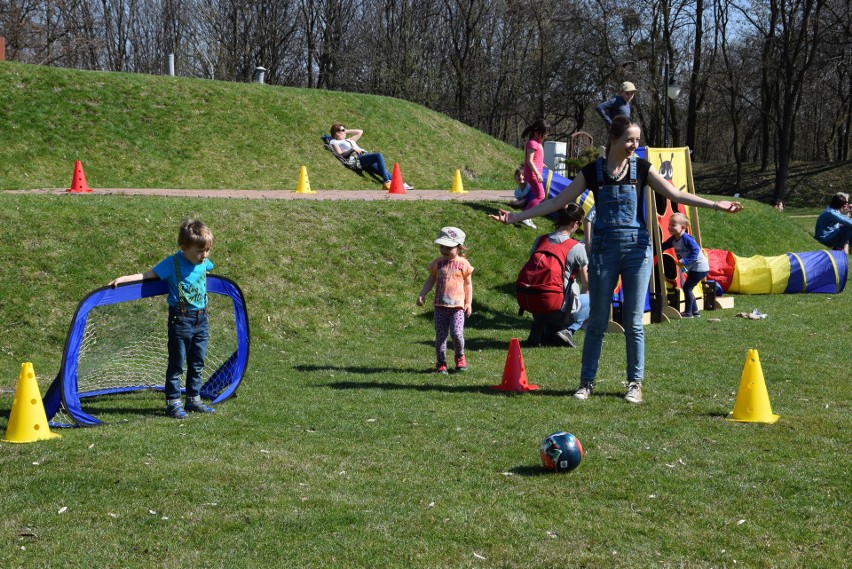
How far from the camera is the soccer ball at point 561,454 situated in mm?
5980

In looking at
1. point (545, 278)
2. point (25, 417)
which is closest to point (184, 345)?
point (25, 417)

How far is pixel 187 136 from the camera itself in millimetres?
25297

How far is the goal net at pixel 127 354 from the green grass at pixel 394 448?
1.02ft

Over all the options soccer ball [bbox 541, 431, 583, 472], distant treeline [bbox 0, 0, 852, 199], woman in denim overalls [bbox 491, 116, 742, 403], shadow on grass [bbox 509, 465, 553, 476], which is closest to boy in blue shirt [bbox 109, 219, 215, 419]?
woman in denim overalls [bbox 491, 116, 742, 403]

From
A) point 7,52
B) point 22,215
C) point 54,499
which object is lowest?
point 54,499

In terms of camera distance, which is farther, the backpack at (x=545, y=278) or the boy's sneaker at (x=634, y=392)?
the backpack at (x=545, y=278)

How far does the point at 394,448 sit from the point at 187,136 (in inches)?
796

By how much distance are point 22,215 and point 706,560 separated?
10.9 meters

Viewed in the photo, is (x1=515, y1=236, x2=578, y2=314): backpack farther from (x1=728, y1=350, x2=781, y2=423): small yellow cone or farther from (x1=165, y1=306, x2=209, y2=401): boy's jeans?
(x1=165, y1=306, x2=209, y2=401): boy's jeans

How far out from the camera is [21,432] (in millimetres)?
6926

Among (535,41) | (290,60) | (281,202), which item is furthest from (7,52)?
(281,202)

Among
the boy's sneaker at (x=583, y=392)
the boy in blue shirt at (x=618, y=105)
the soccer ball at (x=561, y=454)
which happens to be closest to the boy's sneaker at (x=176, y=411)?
the soccer ball at (x=561, y=454)

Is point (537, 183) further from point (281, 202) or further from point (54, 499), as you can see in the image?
point (54, 499)

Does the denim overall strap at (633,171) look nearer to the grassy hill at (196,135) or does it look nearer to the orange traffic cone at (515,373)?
the orange traffic cone at (515,373)
